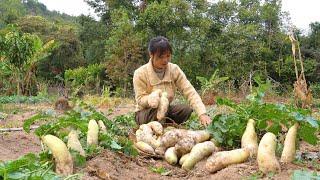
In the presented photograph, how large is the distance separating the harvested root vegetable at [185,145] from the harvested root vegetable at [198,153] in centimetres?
13

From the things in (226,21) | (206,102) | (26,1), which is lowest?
(206,102)

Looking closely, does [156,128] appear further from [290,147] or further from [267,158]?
[267,158]

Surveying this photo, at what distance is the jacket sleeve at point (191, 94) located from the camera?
16.2ft

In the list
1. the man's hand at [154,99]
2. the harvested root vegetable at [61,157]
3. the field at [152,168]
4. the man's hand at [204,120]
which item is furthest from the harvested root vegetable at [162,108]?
the harvested root vegetable at [61,157]

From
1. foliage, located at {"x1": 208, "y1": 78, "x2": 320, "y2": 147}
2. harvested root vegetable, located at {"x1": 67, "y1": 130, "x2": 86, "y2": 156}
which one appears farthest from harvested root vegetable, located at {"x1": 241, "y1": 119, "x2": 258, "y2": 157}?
harvested root vegetable, located at {"x1": 67, "y1": 130, "x2": 86, "y2": 156}

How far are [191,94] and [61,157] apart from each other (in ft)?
7.80

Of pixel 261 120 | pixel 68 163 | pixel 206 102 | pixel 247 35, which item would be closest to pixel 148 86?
pixel 261 120

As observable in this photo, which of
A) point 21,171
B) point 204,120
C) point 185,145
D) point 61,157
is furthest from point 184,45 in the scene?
point 21,171

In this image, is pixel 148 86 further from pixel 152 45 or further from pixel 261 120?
pixel 261 120

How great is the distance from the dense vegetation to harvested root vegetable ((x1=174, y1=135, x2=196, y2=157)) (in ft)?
35.2

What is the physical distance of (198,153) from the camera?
3814mm

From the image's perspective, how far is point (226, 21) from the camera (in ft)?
65.1

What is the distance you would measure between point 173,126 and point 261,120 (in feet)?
4.65

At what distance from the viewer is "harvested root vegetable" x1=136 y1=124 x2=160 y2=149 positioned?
434cm
